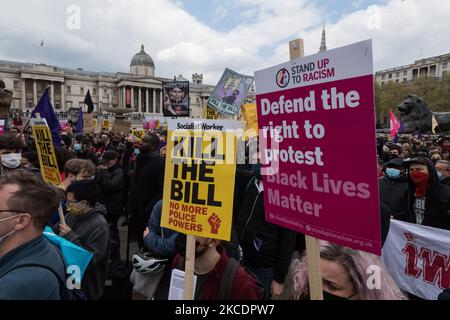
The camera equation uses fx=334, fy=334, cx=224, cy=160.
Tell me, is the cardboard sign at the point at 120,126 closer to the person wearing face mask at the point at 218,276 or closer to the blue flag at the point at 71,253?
the blue flag at the point at 71,253

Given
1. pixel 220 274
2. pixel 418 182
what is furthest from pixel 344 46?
pixel 418 182

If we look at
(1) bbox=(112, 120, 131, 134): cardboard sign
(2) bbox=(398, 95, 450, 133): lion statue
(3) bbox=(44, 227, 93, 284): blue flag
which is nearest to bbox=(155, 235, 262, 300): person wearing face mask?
(3) bbox=(44, 227, 93, 284): blue flag

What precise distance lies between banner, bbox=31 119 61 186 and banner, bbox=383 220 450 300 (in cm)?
390

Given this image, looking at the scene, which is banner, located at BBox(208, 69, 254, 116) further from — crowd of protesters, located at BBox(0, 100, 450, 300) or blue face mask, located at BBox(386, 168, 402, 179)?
blue face mask, located at BBox(386, 168, 402, 179)

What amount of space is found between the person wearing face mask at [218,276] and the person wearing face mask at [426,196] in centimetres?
253

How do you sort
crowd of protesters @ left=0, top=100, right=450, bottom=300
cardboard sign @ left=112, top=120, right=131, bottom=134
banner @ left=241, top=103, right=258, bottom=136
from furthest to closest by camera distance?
cardboard sign @ left=112, top=120, right=131, bottom=134
banner @ left=241, top=103, right=258, bottom=136
crowd of protesters @ left=0, top=100, right=450, bottom=300

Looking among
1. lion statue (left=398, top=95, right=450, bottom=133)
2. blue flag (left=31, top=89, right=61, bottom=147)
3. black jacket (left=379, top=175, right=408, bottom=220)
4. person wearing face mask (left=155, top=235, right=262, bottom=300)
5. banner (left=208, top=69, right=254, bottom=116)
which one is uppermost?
lion statue (left=398, top=95, right=450, bottom=133)

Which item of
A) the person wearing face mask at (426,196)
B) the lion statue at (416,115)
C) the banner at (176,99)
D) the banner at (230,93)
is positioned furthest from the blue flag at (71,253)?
the lion statue at (416,115)

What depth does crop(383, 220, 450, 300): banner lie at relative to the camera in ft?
10.9

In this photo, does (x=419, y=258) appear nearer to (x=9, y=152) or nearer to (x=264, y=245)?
(x=264, y=245)

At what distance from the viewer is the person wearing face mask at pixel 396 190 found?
4164mm

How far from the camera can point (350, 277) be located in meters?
1.87

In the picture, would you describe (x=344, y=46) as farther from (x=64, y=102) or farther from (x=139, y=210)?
(x=64, y=102)
